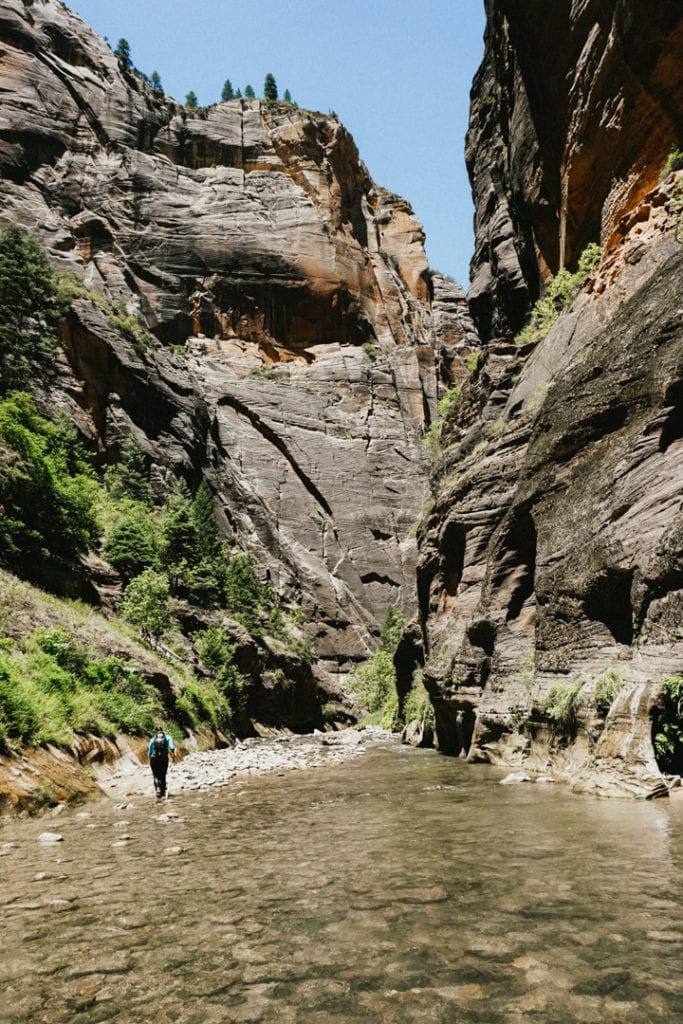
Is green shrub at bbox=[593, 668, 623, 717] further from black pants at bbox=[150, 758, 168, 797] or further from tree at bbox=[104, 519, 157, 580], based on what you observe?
tree at bbox=[104, 519, 157, 580]

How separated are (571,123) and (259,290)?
61.6 meters

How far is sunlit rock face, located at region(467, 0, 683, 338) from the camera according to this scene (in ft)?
56.3

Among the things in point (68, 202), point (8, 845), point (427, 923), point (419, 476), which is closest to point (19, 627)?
point (8, 845)

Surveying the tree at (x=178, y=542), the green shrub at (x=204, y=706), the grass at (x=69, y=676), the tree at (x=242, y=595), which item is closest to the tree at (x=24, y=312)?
the tree at (x=178, y=542)

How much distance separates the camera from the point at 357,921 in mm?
4395

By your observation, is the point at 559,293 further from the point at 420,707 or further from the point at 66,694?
the point at 66,694

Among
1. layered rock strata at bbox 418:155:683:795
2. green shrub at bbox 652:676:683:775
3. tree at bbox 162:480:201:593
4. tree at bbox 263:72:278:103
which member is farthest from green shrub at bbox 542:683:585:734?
tree at bbox 263:72:278:103

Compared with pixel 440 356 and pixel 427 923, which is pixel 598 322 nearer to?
pixel 427 923

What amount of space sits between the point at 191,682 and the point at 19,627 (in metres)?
11.0

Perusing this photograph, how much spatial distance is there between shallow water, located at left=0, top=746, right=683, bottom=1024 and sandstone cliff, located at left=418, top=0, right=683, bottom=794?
3.45m

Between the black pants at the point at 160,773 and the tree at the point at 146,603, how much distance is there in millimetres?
13943

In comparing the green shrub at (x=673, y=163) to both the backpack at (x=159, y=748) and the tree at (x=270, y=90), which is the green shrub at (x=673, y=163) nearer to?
the backpack at (x=159, y=748)

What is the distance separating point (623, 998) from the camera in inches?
118

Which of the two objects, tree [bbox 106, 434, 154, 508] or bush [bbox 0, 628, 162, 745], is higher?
tree [bbox 106, 434, 154, 508]
